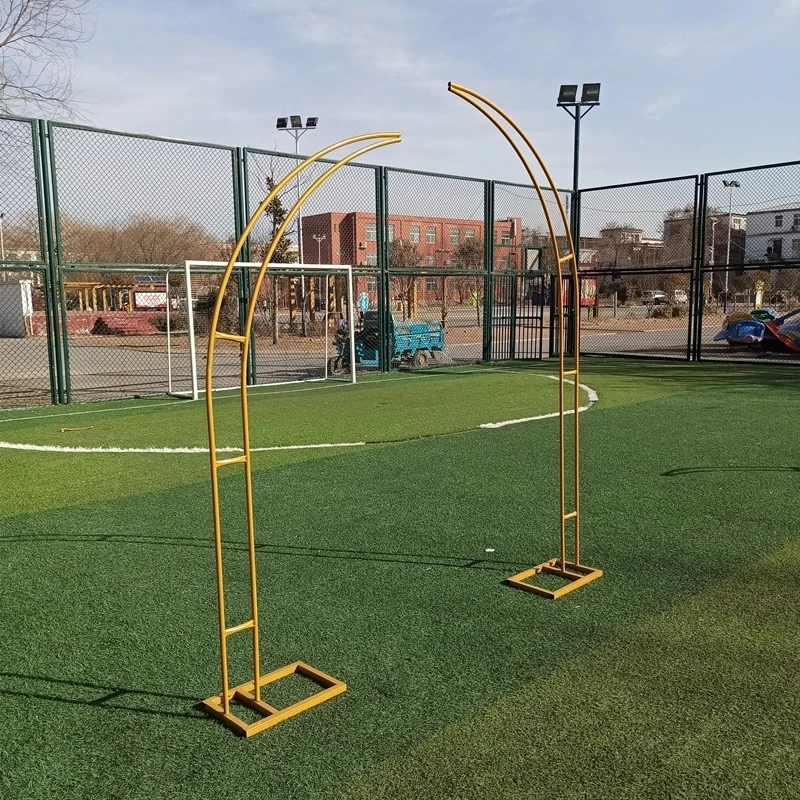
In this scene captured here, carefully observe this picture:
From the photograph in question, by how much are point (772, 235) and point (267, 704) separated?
17.1 m

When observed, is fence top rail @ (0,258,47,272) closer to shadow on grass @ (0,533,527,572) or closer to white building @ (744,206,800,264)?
shadow on grass @ (0,533,527,572)

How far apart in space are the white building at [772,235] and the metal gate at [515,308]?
459 cm

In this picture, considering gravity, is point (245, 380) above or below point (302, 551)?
above

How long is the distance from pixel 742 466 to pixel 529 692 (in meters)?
4.50

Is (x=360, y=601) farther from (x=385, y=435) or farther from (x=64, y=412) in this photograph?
(x=64, y=412)

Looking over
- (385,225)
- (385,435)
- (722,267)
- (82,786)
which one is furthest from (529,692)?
(722,267)

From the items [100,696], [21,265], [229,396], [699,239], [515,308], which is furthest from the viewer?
[515,308]

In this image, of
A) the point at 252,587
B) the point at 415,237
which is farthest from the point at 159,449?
the point at 415,237

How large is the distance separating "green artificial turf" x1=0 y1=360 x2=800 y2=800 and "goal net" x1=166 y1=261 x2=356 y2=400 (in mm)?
5559

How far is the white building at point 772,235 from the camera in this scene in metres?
16.2

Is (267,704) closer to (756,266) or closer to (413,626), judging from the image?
(413,626)

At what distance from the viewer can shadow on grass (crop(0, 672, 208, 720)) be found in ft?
9.54

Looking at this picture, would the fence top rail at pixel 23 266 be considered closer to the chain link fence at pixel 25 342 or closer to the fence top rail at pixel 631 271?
the chain link fence at pixel 25 342

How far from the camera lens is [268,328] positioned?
22.0 metres
